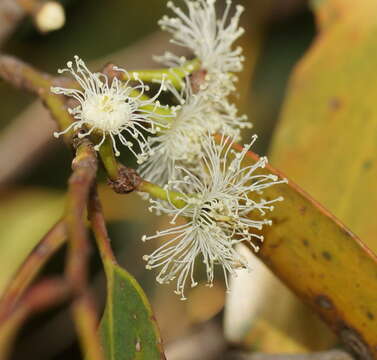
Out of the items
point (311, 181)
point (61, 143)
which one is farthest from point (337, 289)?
point (61, 143)

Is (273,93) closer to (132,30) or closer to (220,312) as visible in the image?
(132,30)

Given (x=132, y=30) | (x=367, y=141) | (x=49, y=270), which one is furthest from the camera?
(x=132, y=30)

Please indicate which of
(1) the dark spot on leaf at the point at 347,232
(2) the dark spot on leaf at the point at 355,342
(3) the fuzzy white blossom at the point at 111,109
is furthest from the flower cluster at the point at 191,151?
(2) the dark spot on leaf at the point at 355,342

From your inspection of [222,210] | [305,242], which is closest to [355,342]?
[305,242]

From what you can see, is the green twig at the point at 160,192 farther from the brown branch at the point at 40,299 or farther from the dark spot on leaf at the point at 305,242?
the brown branch at the point at 40,299

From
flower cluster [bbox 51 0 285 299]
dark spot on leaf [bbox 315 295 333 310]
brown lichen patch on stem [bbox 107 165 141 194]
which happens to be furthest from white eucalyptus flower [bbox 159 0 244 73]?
dark spot on leaf [bbox 315 295 333 310]

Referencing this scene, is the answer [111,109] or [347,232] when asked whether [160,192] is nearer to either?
[111,109]

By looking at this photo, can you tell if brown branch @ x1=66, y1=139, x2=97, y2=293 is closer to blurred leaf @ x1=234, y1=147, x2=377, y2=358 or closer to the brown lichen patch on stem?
the brown lichen patch on stem
